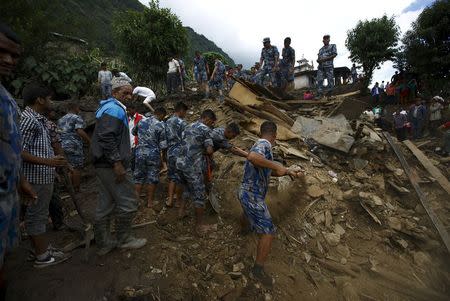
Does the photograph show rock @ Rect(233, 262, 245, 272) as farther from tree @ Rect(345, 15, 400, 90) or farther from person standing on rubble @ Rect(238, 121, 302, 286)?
tree @ Rect(345, 15, 400, 90)

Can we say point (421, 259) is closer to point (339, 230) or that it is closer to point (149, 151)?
point (339, 230)

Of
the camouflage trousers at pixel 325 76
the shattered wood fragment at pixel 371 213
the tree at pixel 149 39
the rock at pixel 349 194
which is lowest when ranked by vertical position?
the shattered wood fragment at pixel 371 213

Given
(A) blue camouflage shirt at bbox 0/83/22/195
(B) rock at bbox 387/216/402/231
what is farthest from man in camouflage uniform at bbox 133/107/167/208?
(B) rock at bbox 387/216/402/231

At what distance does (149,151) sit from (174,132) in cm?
57

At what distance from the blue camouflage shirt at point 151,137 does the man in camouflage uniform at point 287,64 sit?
617 cm

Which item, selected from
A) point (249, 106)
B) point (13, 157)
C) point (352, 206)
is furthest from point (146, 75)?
point (13, 157)

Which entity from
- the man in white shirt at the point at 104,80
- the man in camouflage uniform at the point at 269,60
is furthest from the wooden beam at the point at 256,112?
the man in white shirt at the point at 104,80

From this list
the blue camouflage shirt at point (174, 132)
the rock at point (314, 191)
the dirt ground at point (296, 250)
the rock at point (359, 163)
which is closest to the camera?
the dirt ground at point (296, 250)

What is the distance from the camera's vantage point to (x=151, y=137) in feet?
16.7

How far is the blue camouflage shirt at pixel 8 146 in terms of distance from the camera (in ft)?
5.64

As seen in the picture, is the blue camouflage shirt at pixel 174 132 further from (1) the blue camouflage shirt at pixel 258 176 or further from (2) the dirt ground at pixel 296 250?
(1) the blue camouflage shirt at pixel 258 176

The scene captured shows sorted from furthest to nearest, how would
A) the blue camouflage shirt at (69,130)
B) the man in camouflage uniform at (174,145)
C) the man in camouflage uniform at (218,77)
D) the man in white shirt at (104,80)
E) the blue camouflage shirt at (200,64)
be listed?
1. the blue camouflage shirt at (200,64)
2. the man in camouflage uniform at (218,77)
3. the man in white shirt at (104,80)
4. the blue camouflage shirt at (69,130)
5. the man in camouflage uniform at (174,145)

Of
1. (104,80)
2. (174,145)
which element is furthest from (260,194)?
(104,80)

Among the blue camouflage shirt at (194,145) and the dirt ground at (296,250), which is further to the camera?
the blue camouflage shirt at (194,145)
